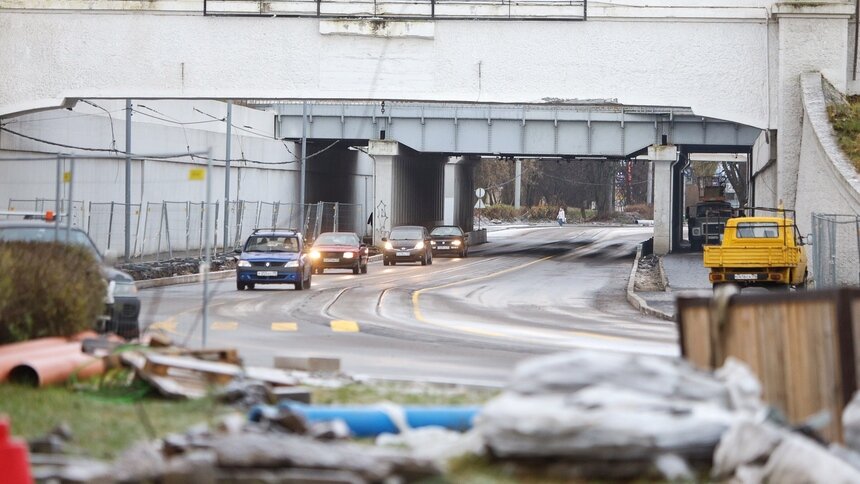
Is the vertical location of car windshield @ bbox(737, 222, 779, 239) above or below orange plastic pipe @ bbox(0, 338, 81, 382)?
above

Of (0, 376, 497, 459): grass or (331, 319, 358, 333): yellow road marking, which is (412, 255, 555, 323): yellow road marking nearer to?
(331, 319, 358, 333): yellow road marking

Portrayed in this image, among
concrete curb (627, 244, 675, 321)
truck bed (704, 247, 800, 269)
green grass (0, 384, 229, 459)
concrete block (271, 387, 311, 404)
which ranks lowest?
green grass (0, 384, 229, 459)

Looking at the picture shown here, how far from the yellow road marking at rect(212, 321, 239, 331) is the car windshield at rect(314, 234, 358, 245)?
79.1 ft

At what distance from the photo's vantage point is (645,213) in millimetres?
159375

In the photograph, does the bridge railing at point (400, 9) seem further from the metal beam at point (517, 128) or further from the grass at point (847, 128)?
the metal beam at point (517, 128)

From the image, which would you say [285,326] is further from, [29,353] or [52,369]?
[52,369]

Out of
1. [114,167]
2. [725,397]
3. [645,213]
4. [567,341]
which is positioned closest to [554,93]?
[567,341]

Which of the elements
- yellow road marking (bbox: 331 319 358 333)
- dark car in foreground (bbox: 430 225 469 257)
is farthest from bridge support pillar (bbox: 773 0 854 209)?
dark car in foreground (bbox: 430 225 469 257)

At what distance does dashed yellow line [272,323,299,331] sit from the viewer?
70.2 ft

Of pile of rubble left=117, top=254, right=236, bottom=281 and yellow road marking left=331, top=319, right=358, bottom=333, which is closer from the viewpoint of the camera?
yellow road marking left=331, top=319, right=358, bottom=333

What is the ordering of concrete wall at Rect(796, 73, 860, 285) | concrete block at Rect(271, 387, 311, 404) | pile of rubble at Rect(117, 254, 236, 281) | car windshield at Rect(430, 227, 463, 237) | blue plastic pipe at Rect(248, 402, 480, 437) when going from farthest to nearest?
car windshield at Rect(430, 227, 463, 237), pile of rubble at Rect(117, 254, 236, 281), concrete wall at Rect(796, 73, 860, 285), concrete block at Rect(271, 387, 311, 404), blue plastic pipe at Rect(248, 402, 480, 437)

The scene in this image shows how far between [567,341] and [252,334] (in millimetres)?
4556

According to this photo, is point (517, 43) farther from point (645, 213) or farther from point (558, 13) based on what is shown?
point (645, 213)

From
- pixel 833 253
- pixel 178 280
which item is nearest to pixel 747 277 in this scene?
pixel 833 253
